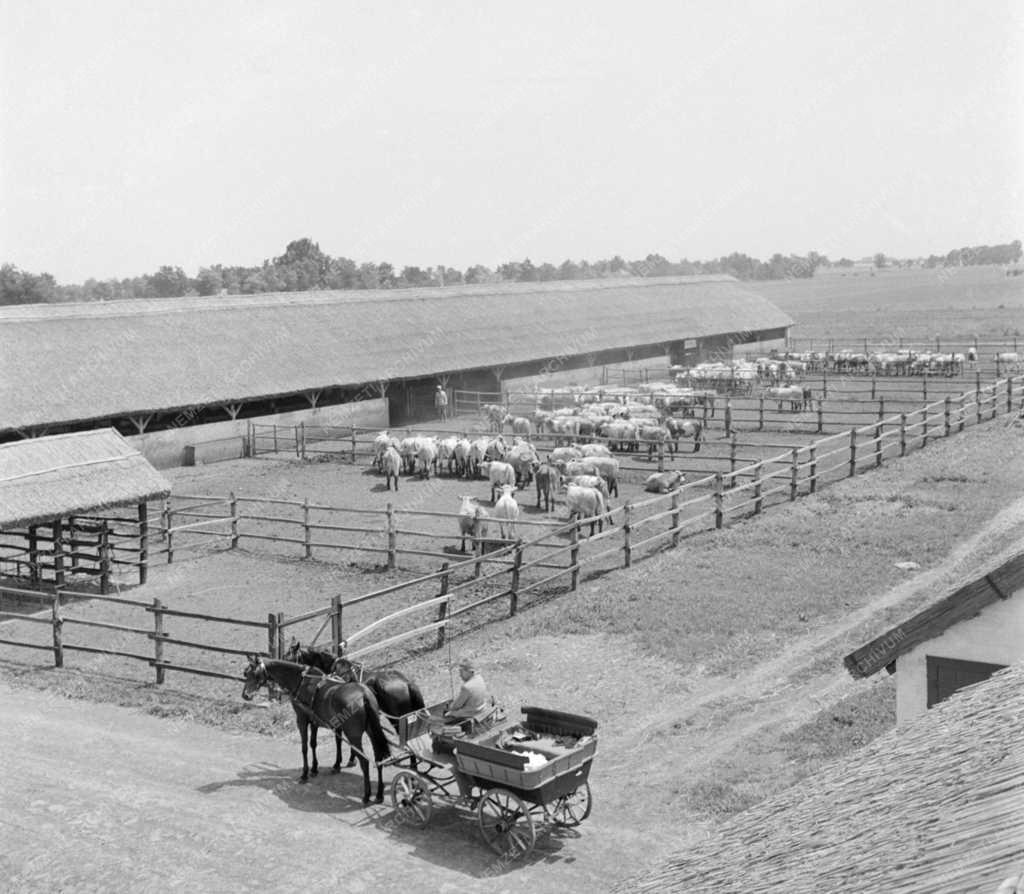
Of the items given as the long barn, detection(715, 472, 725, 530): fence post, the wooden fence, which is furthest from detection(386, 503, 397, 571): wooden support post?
the long barn

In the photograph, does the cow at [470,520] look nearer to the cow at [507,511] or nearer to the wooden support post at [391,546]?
the cow at [507,511]

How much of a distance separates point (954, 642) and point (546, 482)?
45.3ft

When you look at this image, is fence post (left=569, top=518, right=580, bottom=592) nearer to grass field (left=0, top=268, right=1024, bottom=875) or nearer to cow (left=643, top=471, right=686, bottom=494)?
grass field (left=0, top=268, right=1024, bottom=875)

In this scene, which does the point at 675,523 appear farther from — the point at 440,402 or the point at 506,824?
the point at 440,402

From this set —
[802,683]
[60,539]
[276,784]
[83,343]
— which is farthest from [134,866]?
[83,343]

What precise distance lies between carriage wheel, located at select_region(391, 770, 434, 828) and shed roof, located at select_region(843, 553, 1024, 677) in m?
3.58

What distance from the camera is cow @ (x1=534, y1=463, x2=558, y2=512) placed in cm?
2252

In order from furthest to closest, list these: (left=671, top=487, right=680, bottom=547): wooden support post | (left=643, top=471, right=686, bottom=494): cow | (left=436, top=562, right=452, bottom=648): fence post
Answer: (left=643, top=471, right=686, bottom=494): cow, (left=671, top=487, right=680, bottom=547): wooden support post, (left=436, top=562, right=452, bottom=648): fence post

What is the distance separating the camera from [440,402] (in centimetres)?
3684

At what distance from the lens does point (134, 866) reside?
9.05 m

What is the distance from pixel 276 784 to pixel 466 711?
199 centimetres

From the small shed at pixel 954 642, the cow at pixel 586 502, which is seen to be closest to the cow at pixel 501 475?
the cow at pixel 586 502

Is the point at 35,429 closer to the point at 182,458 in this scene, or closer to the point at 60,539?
the point at 182,458

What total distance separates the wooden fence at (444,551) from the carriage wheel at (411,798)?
2106 mm
